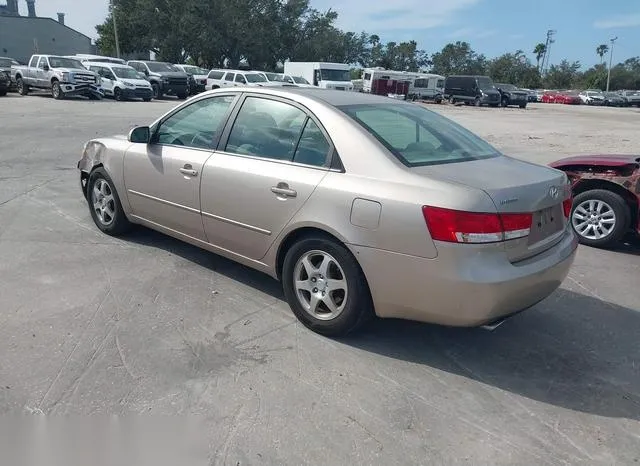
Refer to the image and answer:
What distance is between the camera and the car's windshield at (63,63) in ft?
85.9

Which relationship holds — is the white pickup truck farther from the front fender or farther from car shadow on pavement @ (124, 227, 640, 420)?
car shadow on pavement @ (124, 227, 640, 420)

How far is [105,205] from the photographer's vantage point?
5.52 meters

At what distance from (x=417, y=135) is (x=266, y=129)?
1.13m

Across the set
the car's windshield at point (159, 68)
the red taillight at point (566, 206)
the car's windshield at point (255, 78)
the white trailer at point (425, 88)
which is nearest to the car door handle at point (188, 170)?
the red taillight at point (566, 206)

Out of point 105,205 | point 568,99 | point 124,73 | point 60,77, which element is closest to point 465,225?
point 105,205

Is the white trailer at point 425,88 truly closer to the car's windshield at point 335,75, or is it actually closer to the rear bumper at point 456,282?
the car's windshield at point 335,75

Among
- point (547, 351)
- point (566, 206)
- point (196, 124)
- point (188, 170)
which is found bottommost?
point (547, 351)

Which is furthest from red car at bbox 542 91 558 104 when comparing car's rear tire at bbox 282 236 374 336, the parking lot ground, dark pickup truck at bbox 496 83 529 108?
car's rear tire at bbox 282 236 374 336

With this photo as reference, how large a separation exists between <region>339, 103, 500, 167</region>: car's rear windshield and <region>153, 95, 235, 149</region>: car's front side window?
3.77 feet

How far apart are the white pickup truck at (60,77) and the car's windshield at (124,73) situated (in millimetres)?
1233

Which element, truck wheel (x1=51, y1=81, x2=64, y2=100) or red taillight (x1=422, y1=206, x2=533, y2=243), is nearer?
red taillight (x1=422, y1=206, x2=533, y2=243)

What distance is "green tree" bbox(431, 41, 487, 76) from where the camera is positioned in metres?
96.5

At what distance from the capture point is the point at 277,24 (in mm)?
60875

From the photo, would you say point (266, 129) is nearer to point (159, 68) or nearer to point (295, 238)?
point (295, 238)
